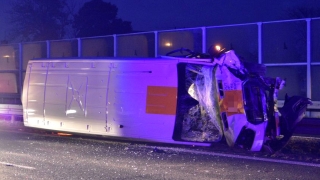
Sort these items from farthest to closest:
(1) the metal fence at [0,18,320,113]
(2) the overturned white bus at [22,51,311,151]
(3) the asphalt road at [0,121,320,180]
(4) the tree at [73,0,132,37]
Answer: (4) the tree at [73,0,132,37] < (1) the metal fence at [0,18,320,113] < (2) the overturned white bus at [22,51,311,151] < (3) the asphalt road at [0,121,320,180]

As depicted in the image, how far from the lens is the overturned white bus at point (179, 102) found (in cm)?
1033

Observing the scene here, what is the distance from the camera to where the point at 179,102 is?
10.9 metres

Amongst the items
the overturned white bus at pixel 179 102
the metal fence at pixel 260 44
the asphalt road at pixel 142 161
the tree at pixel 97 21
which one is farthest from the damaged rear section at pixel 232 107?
the tree at pixel 97 21

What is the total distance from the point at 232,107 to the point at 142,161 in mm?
2150

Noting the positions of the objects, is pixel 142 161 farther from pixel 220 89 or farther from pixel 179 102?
pixel 220 89

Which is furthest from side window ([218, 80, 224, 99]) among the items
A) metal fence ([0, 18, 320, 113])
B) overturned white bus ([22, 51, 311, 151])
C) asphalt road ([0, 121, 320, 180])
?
metal fence ([0, 18, 320, 113])

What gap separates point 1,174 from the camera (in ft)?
27.9

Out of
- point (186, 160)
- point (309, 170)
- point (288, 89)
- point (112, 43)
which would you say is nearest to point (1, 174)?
point (186, 160)

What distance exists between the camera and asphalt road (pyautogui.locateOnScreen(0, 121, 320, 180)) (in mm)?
8461

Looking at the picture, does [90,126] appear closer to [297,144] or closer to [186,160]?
[186,160]

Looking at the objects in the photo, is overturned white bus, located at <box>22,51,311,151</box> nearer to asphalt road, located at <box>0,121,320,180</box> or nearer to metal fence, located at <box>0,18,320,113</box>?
asphalt road, located at <box>0,121,320,180</box>

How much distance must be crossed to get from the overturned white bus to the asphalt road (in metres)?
0.37

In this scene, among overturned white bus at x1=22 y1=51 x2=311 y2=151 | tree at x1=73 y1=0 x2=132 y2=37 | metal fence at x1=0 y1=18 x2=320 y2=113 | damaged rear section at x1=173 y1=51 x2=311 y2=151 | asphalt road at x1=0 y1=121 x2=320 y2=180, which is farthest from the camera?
tree at x1=73 y1=0 x2=132 y2=37

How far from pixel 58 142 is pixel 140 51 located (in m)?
9.59
